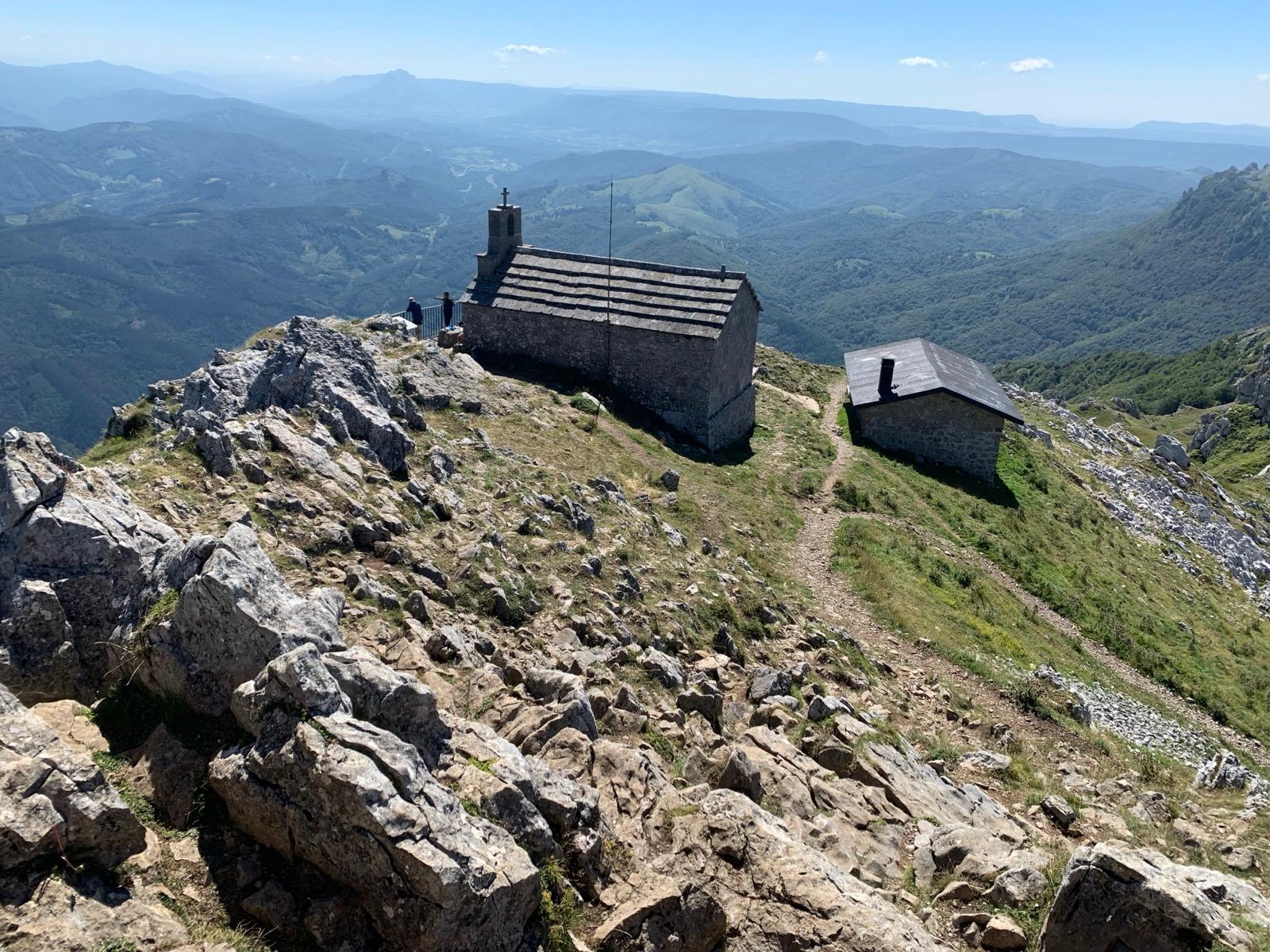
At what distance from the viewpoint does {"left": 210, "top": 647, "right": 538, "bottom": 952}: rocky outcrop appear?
6.41 metres

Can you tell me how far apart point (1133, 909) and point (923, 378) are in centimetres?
3459

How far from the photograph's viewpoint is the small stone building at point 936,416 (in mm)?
37031

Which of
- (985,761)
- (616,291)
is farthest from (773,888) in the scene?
(616,291)

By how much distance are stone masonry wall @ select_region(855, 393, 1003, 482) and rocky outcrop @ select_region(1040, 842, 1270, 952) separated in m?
31.2

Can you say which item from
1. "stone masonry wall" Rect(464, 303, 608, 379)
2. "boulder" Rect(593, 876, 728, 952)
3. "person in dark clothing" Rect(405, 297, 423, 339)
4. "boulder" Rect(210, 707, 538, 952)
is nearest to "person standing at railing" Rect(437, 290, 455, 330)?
"person in dark clothing" Rect(405, 297, 423, 339)

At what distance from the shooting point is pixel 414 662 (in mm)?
10648

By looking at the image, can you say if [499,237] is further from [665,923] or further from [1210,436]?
[1210,436]

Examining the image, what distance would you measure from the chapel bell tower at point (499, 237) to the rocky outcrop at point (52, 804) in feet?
103

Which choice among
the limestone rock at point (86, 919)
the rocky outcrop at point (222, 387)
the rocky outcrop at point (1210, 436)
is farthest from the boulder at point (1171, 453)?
the limestone rock at point (86, 919)

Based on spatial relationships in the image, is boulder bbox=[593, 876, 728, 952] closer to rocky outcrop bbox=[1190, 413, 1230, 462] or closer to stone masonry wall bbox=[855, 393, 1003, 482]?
stone masonry wall bbox=[855, 393, 1003, 482]

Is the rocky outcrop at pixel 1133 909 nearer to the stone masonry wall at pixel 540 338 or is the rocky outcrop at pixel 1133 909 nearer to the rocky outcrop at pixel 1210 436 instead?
the stone masonry wall at pixel 540 338

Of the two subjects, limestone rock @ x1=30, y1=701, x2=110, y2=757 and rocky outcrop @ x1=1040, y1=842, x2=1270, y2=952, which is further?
limestone rock @ x1=30, y1=701, x2=110, y2=757

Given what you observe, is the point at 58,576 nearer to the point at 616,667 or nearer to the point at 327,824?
the point at 327,824

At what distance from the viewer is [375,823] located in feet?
21.1
